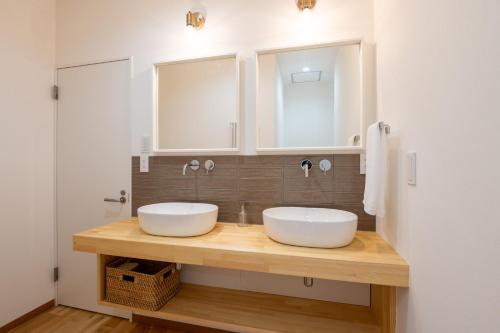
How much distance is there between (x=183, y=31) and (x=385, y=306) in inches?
85.6

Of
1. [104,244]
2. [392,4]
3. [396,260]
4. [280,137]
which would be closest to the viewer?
[396,260]

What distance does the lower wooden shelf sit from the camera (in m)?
1.26

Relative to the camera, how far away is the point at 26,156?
1.86 metres

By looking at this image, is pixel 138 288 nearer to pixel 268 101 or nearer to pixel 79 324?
pixel 79 324

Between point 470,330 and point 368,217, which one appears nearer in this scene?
point 470,330

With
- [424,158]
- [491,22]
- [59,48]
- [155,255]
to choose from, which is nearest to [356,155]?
[424,158]

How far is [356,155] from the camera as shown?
1.46 meters

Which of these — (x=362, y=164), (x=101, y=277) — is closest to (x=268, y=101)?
(x=362, y=164)

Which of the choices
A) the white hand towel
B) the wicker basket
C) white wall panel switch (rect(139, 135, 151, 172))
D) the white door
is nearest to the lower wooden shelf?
the wicker basket

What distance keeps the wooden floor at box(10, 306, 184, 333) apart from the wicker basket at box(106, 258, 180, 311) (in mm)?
500

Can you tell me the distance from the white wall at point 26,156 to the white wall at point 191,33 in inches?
7.0

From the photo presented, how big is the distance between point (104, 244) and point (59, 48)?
1872 millimetres

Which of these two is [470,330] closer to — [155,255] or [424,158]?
[424,158]

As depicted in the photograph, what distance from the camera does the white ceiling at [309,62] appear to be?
1.51 metres
